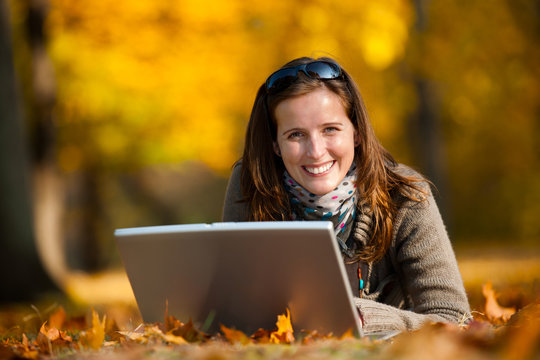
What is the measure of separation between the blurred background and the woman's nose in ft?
15.8

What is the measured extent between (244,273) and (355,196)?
913 mm

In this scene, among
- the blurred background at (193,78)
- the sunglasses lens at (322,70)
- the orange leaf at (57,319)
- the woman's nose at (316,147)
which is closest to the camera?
the woman's nose at (316,147)

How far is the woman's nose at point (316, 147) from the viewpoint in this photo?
2.73m

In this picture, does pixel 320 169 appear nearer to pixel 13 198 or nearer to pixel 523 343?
pixel 523 343

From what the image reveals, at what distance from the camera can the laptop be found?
2.00 metres

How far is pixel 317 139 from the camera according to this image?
→ 2746 millimetres

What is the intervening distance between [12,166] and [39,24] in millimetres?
2388

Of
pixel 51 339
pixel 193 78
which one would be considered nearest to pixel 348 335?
pixel 51 339

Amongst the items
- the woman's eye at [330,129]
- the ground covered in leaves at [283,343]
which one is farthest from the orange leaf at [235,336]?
the woman's eye at [330,129]

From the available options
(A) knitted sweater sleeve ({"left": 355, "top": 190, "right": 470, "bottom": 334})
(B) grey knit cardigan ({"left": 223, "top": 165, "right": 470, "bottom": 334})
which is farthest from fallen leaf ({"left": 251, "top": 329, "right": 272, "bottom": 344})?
(A) knitted sweater sleeve ({"left": 355, "top": 190, "right": 470, "bottom": 334})

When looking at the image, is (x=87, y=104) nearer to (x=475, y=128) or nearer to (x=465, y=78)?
(x=465, y=78)

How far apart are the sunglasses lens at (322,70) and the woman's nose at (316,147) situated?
0.27 meters

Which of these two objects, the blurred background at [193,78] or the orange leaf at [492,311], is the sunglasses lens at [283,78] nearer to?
the orange leaf at [492,311]

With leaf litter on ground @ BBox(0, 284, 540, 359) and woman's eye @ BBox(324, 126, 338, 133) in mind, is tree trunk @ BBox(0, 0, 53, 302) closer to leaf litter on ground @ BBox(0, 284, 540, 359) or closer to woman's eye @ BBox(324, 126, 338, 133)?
leaf litter on ground @ BBox(0, 284, 540, 359)
